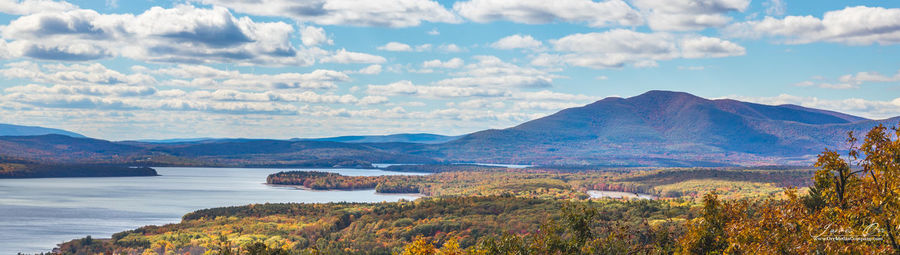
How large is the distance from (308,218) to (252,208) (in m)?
24.4

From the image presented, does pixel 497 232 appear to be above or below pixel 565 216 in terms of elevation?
below

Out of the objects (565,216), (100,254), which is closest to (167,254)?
(100,254)

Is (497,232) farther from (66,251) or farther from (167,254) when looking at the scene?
(66,251)

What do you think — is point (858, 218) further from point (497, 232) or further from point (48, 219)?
point (48, 219)

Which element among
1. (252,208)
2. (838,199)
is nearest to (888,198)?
(838,199)

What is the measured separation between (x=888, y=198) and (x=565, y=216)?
15479mm

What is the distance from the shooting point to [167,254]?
10831 centimetres

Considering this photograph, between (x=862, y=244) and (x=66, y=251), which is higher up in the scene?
(x=862, y=244)

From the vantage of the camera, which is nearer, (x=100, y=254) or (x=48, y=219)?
(x=100, y=254)

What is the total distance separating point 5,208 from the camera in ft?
600

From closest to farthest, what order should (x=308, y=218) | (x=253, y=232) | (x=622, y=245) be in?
(x=622, y=245)
(x=253, y=232)
(x=308, y=218)

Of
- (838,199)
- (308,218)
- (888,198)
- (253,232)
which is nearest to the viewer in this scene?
(888,198)

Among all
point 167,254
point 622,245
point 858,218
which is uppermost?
point 858,218

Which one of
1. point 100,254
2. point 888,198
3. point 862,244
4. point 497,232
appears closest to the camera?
point 888,198
